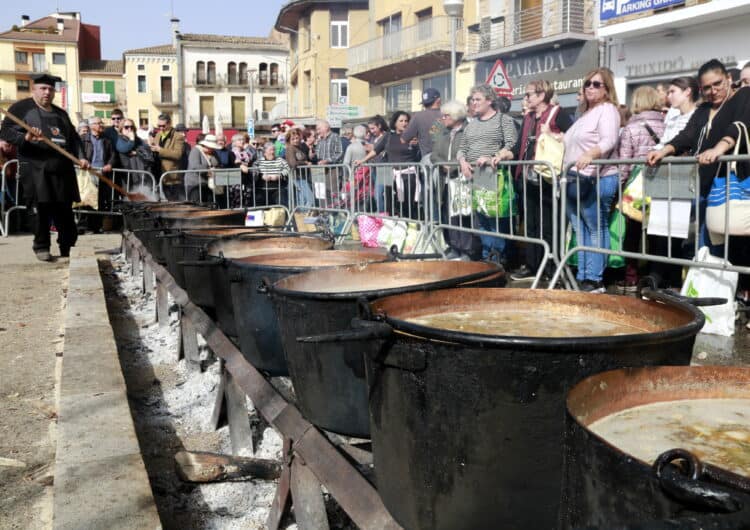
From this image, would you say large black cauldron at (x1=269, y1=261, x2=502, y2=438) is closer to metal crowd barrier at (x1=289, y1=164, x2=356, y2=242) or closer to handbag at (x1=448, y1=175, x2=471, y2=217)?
handbag at (x1=448, y1=175, x2=471, y2=217)

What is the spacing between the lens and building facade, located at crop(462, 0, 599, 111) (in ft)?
75.7

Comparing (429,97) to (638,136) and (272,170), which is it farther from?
(272,170)

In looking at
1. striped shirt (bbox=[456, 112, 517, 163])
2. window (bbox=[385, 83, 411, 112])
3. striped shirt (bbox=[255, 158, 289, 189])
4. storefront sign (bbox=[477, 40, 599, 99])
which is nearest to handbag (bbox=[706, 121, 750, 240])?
striped shirt (bbox=[456, 112, 517, 163])

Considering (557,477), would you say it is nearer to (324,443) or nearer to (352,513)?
(352,513)

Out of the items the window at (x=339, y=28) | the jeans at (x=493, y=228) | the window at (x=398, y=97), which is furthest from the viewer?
the window at (x=339, y=28)

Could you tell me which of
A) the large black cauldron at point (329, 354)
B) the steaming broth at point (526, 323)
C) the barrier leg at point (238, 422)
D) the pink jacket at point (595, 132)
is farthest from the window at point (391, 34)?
the steaming broth at point (526, 323)

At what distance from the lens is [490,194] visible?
611 centimetres

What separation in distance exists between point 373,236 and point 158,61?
6870 cm

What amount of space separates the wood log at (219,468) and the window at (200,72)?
2677 inches

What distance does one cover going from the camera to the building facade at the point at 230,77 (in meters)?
67.2

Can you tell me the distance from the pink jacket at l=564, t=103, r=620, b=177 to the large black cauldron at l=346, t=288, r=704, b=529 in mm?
3892

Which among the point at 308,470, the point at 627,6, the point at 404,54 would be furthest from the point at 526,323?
the point at 404,54

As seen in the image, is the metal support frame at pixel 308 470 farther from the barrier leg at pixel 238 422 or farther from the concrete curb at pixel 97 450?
the concrete curb at pixel 97 450

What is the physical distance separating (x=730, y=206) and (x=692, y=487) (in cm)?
376
